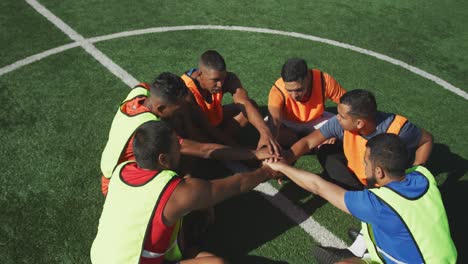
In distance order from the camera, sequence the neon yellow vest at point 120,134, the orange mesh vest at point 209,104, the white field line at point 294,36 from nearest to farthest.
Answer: the neon yellow vest at point 120,134 → the orange mesh vest at point 209,104 → the white field line at point 294,36

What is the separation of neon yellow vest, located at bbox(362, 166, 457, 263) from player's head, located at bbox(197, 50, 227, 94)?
109 inches

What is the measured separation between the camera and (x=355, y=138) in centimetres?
507

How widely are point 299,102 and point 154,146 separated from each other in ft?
9.84

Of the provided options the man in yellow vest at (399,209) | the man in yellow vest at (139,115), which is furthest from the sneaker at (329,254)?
the man in yellow vest at (139,115)

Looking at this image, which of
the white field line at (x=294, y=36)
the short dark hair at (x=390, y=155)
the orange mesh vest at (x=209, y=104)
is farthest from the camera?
the white field line at (x=294, y=36)

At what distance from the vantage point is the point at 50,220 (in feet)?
16.5

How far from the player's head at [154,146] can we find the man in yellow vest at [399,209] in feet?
5.39

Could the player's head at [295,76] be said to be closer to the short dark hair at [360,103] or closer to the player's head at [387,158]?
the short dark hair at [360,103]

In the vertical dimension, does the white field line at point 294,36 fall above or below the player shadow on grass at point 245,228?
above

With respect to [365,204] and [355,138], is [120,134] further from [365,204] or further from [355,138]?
[355,138]

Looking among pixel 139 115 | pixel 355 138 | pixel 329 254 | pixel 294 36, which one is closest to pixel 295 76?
pixel 355 138

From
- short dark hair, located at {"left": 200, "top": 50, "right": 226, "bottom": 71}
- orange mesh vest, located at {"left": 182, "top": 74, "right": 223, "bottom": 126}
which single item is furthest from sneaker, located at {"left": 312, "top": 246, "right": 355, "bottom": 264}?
short dark hair, located at {"left": 200, "top": 50, "right": 226, "bottom": 71}

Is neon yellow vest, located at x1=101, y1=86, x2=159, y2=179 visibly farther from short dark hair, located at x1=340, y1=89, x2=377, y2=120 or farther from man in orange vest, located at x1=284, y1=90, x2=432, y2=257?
short dark hair, located at x1=340, y1=89, x2=377, y2=120

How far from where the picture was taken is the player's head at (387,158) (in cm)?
371
